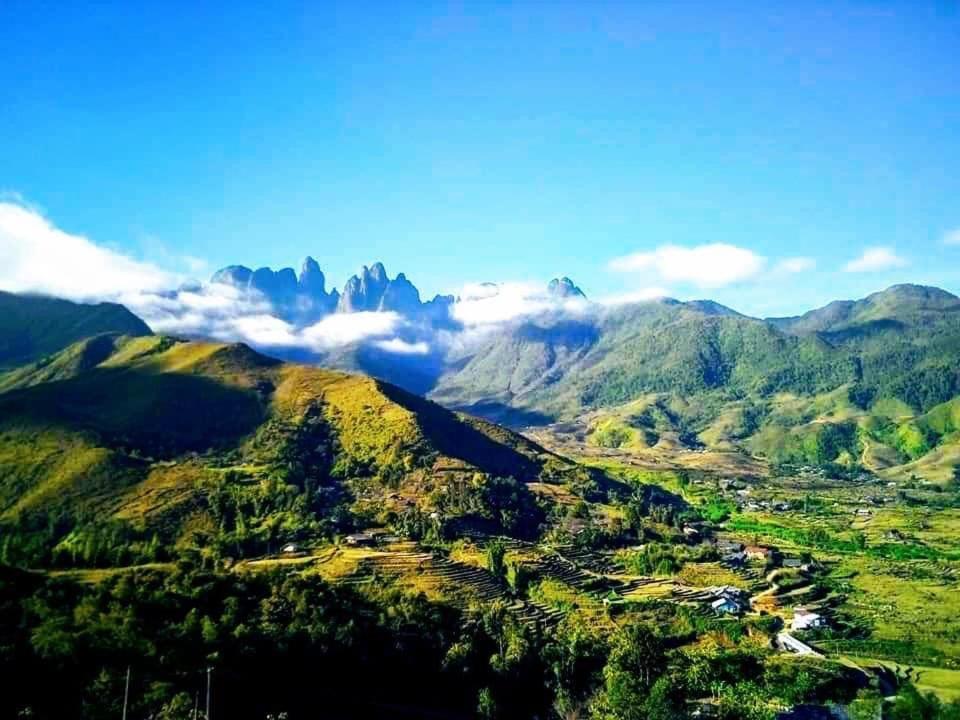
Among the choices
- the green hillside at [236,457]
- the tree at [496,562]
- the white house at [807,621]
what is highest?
the green hillside at [236,457]

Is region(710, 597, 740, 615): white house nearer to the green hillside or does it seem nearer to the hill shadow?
the green hillside

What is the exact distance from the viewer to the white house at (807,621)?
93.1m

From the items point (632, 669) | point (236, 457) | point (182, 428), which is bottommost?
point (632, 669)

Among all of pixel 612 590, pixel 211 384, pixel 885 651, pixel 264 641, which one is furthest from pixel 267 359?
pixel 885 651

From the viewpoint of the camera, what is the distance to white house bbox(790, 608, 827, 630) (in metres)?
93.1

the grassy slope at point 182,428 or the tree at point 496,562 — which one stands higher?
the grassy slope at point 182,428

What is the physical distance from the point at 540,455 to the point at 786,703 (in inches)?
4556

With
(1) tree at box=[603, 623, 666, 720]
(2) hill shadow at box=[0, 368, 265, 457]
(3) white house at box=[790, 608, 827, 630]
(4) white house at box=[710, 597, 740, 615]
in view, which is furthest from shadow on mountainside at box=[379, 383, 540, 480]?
(1) tree at box=[603, 623, 666, 720]

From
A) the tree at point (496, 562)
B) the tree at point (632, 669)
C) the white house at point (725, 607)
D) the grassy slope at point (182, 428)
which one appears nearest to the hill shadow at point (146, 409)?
the grassy slope at point (182, 428)

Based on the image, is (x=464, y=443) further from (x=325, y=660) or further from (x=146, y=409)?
(x=325, y=660)

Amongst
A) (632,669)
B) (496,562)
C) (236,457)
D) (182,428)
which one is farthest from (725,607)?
(182,428)

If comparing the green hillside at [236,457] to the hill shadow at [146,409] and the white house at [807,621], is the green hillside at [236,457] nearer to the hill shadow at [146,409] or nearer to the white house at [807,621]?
the hill shadow at [146,409]

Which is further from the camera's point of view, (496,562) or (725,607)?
(496,562)

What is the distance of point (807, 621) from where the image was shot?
93.9m
